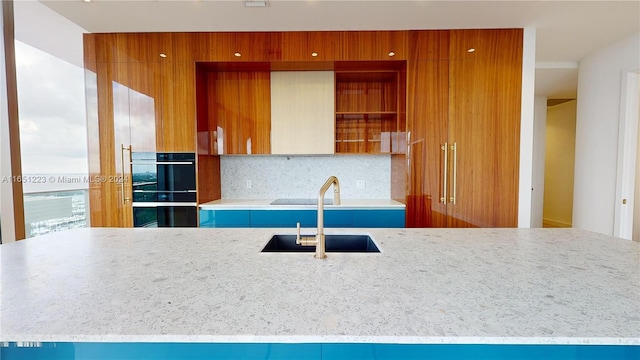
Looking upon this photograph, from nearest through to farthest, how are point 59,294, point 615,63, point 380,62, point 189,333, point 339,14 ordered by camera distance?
point 189,333 → point 59,294 → point 339,14 → point 380,62 → point 615,63

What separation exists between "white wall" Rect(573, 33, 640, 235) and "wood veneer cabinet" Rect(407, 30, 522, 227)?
55.2 inches

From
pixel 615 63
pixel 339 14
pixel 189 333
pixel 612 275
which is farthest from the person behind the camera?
pixel 615 63

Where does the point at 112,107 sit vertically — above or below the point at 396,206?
above

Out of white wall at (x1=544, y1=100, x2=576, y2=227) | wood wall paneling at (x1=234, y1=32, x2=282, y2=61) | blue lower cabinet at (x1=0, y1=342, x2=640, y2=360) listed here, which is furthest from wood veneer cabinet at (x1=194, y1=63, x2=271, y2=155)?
white wall at (x1=544, y1=100, x2=576, y2=227)

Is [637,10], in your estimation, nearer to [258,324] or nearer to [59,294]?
[258,324]

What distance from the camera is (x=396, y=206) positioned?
2.62 metres

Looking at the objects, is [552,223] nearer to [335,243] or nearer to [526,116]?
[526,116]

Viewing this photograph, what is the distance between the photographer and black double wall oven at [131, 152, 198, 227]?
8.74 feet

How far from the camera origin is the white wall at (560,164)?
17.9 feet

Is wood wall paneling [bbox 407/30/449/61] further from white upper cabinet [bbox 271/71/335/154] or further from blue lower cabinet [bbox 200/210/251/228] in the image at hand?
blue lower cabinet [bbox 200/210/251/228]

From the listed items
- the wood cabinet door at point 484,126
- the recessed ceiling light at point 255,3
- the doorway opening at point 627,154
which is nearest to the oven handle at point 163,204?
the recessed ceiling light at point 255,3

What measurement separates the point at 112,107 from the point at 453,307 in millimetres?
3231

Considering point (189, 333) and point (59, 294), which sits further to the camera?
point (59, 294)

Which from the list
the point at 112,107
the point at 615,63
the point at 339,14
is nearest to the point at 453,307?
the point at 339,14
